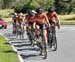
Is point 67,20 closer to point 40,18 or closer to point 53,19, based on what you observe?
point 53,19

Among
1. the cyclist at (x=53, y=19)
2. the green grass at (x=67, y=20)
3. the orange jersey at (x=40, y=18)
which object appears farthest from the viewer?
the green grass at (x=67, y=20)

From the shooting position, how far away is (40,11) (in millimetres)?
14578

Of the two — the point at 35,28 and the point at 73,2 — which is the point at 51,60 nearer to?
the point at 35,28

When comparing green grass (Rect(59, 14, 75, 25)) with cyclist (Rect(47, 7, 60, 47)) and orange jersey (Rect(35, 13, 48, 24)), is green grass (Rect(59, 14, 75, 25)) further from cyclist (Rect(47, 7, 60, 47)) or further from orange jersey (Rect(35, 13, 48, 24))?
orange jersey (Rect(35, 13, 48, 24))

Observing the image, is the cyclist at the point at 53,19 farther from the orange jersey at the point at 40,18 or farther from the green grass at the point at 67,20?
the green grass at the point at 67,20

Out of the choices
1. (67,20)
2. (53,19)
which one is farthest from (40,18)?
(67,20)

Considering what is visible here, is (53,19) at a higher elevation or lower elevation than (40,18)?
lower

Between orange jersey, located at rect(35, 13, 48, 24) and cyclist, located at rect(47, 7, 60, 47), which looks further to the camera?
cyclist, located at rect(47, 7, 60, 47)

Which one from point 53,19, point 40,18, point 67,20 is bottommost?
point 67,20

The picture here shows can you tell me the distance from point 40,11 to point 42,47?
53.6 inches

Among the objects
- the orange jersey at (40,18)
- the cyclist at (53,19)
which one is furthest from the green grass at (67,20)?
the orange jersey at (40,18)

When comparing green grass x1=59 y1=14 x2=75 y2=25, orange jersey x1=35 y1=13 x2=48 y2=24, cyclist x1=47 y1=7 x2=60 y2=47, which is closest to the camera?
orange jersey x1=35 y1=13 x2=48 y2=24

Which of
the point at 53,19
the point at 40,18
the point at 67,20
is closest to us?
the point at 40,18

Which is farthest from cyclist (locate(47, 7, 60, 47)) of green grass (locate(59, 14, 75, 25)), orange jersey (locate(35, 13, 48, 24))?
green grass (locate(59, 14, 75, 25))
